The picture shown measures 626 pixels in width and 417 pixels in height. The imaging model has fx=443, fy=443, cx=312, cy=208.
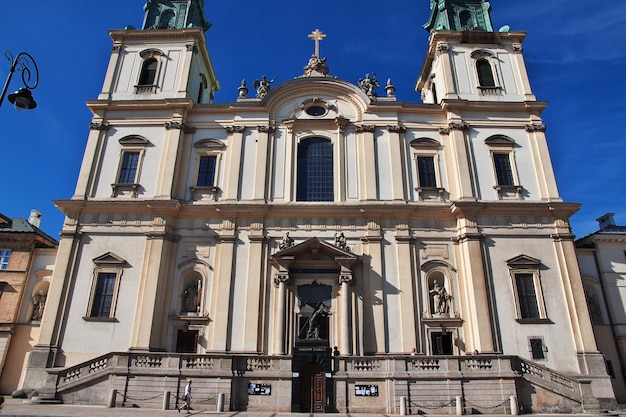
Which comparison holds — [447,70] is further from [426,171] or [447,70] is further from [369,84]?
[426,171]

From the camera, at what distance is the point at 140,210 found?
2352 centimetres

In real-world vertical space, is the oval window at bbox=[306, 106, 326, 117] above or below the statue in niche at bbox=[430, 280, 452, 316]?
above

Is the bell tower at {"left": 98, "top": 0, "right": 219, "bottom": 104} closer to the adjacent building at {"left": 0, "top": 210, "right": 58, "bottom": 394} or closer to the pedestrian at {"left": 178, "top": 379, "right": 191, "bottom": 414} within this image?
the adjacent building at {"left": 0, "top": 210, "right": 58, "bottom": 394}

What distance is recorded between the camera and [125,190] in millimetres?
24359

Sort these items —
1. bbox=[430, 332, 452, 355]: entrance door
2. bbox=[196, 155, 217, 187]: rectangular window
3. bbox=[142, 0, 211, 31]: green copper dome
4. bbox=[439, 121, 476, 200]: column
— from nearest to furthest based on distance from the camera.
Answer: bbox=[430, 332, 452, 355]: entrance door → bbox=[439, 121, 476, 200]: column → bbox=[196, 155, 217, 187]: rectangular window → bbox=[142, 0, 211, 31]: green copper dome

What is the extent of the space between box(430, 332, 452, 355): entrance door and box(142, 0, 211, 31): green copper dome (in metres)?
25.2

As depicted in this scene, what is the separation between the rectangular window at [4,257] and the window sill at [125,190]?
24.6ft

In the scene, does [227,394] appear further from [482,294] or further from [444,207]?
[444,207]

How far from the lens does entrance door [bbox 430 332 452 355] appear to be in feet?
70.5

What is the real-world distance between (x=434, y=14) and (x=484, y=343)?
951 inches

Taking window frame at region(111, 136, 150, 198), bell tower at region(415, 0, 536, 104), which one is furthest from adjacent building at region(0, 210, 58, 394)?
bell tower at region(415, 0, 536, 104)

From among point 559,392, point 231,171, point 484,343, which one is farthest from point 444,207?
point 231,171

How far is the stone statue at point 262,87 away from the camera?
26969 mm

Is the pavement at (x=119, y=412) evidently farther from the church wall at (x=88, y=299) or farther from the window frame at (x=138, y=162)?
the window frame at (x=138, y=162)
